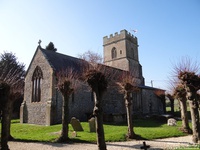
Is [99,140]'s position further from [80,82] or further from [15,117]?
[15,117]

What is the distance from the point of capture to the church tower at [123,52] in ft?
124

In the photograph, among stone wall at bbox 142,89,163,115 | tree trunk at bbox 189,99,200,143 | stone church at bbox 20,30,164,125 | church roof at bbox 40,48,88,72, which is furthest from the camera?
stone wall at bbox 142,89,163,115

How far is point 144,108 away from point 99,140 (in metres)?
26.8

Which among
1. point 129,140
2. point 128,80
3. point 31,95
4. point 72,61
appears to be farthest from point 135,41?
point 129,140

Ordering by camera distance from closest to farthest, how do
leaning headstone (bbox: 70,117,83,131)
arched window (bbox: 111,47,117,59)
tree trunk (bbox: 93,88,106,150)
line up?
tree trunk (bbox: 93,88,106,150)
leaning headstone (bbox: 70,117,83,131)
arched window (bbox: 111,47,117,59)

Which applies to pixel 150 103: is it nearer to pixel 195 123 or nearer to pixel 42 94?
pixel 42 94

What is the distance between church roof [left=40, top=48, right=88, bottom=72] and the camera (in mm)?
22266

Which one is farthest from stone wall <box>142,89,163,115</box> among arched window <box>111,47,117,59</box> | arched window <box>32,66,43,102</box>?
arched window <box>32,66,43,102</box>

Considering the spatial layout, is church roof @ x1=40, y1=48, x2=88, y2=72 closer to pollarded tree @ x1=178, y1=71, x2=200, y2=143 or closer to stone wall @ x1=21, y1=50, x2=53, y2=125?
stone wall @ x1=21, y1=50, x2=53, y2=125

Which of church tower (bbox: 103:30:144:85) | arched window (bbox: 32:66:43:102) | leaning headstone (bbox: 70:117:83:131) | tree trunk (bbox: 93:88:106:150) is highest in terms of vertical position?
church tower (bbox: 103:30:144:85)

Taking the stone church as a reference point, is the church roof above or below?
above

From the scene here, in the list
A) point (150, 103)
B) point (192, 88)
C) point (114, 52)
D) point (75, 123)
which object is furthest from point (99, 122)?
point (114, 52)

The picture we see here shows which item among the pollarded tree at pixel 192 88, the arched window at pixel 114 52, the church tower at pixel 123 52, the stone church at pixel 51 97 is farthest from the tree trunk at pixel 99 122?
the arched window at pixel 114 52

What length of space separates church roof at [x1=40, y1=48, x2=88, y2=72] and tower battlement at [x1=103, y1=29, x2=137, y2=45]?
49.2 feet
